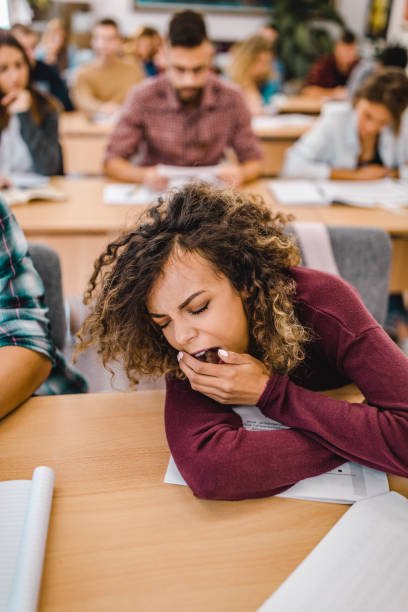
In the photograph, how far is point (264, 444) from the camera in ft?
2.49

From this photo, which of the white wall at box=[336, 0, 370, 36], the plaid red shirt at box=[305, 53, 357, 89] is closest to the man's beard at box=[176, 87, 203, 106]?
the plaid red shirt at box=[305, 53, 357, 89]

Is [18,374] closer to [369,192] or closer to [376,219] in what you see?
[376,219]

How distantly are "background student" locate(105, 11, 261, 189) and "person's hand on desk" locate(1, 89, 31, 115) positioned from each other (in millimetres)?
456

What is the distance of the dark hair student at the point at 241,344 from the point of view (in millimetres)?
753

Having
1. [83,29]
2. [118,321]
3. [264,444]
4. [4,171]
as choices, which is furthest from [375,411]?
[83,29]

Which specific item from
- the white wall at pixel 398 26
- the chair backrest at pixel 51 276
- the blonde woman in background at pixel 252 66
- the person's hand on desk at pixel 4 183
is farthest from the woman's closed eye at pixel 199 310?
the white wall at pixel 398 26

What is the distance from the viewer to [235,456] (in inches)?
29.0

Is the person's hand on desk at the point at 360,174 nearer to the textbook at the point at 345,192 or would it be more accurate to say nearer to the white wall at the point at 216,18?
the textbook at the point at 345,192

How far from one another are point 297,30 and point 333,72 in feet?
4.66

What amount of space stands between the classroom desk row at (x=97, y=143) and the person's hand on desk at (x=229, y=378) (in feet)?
9.93

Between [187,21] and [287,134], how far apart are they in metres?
1.59

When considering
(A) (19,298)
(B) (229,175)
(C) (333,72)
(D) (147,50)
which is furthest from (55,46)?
(A) (19,298)

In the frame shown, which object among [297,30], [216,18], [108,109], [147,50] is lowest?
[108,109]

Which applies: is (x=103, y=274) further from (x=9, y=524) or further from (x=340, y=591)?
(x=340, y=591)
